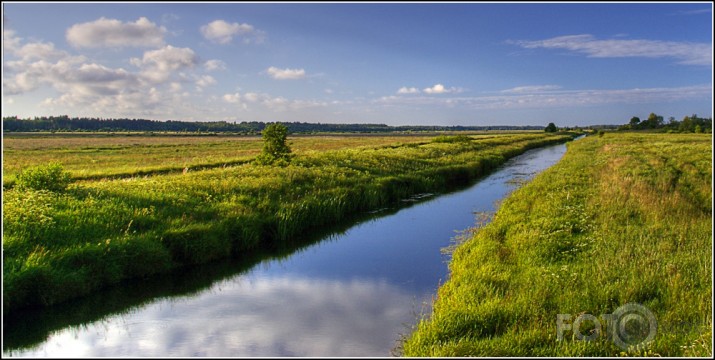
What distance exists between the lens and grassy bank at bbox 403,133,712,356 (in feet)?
23.5

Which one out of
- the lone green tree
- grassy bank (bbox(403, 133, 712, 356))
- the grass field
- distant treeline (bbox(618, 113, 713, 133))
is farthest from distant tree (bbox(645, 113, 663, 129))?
grassy bank (bbox(403, 133, 712, 356))

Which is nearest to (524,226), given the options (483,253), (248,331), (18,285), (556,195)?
(483,253)

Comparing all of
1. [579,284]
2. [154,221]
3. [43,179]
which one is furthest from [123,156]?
[579,284]

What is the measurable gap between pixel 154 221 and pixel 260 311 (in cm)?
534

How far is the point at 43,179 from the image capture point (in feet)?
50.3

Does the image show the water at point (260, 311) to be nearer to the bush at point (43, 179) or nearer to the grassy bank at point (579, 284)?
the grassy bank at point (579, 284)

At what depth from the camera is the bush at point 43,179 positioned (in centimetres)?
1519

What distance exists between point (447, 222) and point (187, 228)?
10.1 meters

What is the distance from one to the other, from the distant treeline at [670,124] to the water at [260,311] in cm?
12776

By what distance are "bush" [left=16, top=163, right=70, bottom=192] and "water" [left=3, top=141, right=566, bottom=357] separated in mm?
6063

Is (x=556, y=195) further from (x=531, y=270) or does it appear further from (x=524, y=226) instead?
(x=531, y=270)

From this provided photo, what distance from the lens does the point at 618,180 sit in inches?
872

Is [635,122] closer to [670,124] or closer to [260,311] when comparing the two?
[670,124]

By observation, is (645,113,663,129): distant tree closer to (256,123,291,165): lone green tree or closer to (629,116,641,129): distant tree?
(629,116,641,129): distant tree
